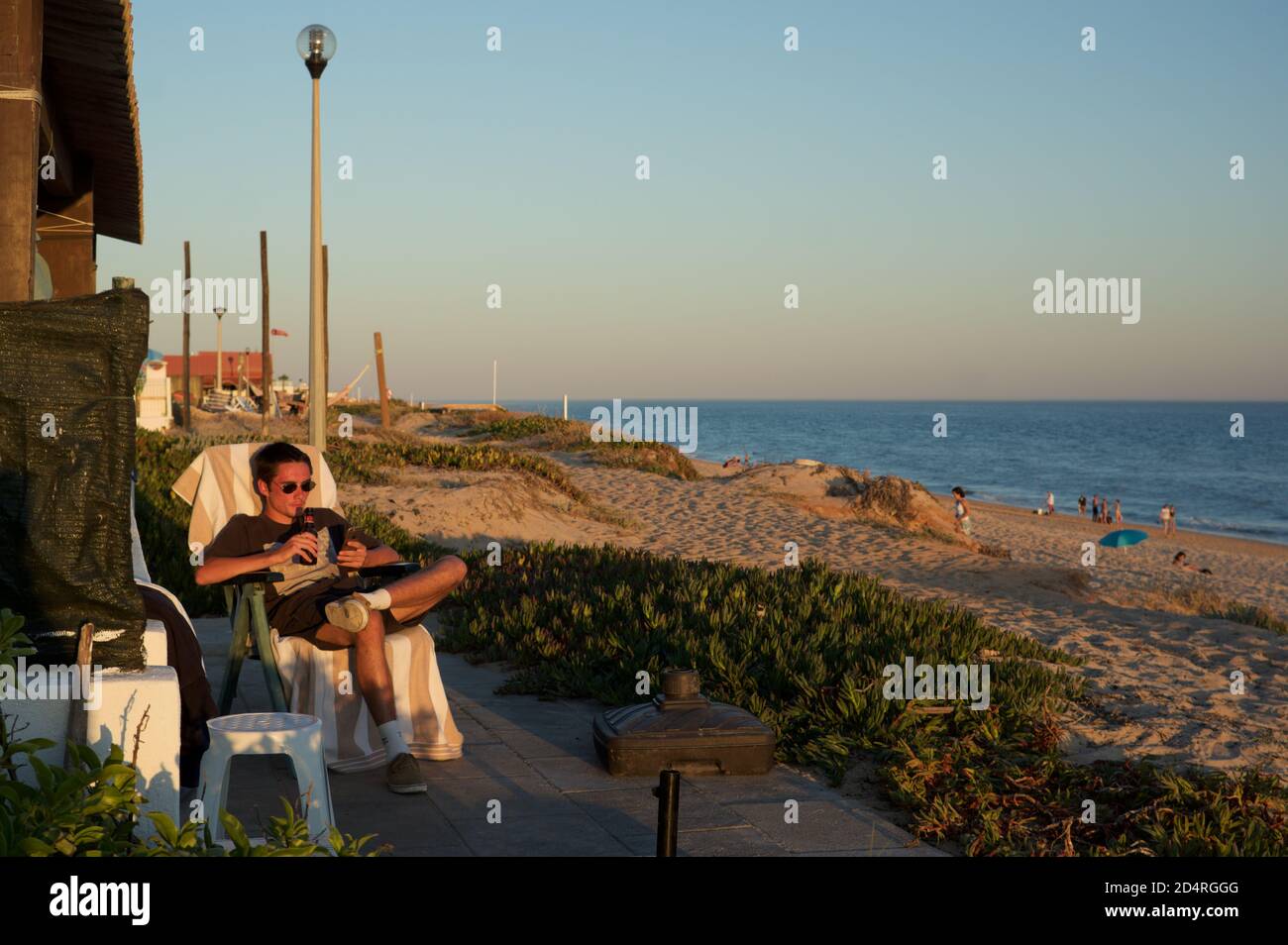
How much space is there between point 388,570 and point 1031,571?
11471 mm

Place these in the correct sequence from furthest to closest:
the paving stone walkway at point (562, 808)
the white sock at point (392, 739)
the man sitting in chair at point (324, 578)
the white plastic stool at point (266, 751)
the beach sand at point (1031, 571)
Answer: the beach sand at point (1031, 571), the man sitting in chair at point (324, 578), the white sock at point (392, 739), the paving stone walkway at point (562, 808), the white plastic stool at point (266, 751)

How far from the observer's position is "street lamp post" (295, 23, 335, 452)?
11.6 m

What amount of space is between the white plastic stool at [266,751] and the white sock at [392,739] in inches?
47.5

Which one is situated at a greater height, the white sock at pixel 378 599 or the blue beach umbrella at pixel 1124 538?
the white sock at pixel 378 599

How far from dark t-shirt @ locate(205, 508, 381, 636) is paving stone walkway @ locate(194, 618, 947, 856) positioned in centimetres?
63

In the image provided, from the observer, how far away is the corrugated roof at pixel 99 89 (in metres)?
6.45

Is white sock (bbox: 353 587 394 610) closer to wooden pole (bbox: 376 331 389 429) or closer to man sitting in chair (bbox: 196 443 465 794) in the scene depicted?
man sitting in chair (bbox: 196 443 465 794)

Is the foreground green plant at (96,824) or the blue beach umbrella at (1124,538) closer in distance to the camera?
the foreground green plant at (96,824)

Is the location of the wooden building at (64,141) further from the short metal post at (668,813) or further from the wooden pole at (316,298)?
the short metal post at (668,813)

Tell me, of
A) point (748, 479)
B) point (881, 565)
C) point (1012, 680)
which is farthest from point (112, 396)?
point (748, 479)

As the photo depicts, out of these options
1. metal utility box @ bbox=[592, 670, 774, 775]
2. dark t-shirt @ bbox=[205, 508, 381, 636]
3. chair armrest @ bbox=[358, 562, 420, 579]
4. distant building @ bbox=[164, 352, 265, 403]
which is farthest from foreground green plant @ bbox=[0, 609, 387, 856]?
distant building @ bbox=[164, 352, 265, 403]

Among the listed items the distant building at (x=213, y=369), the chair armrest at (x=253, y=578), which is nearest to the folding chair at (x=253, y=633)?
the chair armrest at (x=253, y=578)

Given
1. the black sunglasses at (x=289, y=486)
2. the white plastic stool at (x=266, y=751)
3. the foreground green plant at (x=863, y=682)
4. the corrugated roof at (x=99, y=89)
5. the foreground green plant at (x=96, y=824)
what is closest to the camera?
the foreground green plant at (x=96, y=824)

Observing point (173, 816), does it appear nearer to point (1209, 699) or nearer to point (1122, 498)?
point (1209, 699)
